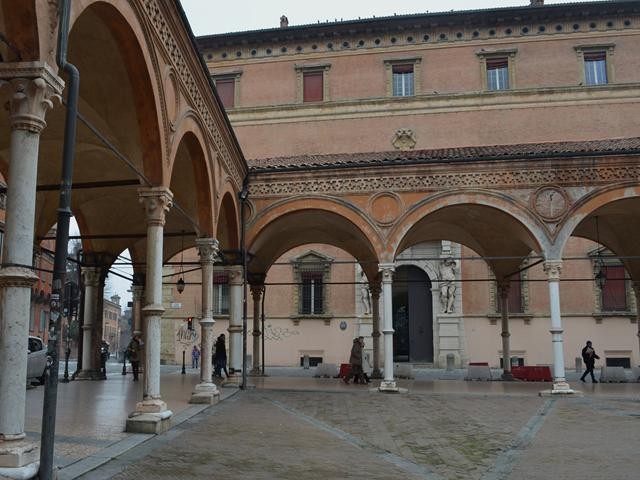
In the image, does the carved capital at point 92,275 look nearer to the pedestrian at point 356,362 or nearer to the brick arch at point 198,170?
the brick arch at point 198,170

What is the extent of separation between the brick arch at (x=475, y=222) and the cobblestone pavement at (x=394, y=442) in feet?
14.3

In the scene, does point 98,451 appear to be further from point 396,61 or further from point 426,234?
point 396,61

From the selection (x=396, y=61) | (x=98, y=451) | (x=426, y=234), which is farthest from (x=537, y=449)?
(x=396, y=61)

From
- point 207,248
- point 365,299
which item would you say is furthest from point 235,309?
point 365,299

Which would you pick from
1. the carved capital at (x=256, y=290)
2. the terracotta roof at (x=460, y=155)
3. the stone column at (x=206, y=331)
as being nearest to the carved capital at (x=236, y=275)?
the terracotta roof at (x=460, y=155)

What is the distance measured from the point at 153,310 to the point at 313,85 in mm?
20579

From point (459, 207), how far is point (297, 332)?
13553mm

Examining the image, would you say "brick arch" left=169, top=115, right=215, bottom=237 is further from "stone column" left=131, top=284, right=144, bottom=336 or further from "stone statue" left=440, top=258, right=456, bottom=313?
"stone statue" left=440, top=258, right=456, bottom=313

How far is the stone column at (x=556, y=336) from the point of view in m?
15.1

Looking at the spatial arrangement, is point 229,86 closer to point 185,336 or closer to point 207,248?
point 185,336

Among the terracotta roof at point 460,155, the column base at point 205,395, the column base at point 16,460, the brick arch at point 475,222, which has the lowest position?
the column base at point 205,395

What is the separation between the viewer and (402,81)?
27.4 meters

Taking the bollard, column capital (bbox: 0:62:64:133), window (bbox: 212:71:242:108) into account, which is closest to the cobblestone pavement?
column capital (bbox: 0:62:64:133)

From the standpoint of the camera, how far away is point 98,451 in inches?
273
